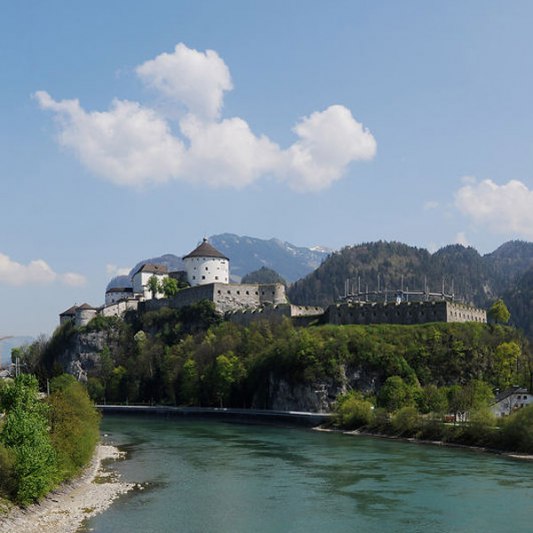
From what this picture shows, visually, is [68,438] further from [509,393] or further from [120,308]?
[120,308]

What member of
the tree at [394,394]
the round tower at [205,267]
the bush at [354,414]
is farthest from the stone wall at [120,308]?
the bush at [354,414]

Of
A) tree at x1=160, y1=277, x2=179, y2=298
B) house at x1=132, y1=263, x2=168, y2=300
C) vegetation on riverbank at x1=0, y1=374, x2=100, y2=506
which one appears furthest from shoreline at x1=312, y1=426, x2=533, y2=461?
house at x1=132, y1=263, x2=168, y2=300

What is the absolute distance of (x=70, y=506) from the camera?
34688 millimetres

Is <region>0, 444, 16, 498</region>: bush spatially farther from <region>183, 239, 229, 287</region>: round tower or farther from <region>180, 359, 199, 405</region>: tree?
<region>183, 239, 229, 287</region>: round tower

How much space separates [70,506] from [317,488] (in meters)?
12.6

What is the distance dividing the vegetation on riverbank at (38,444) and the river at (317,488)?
3.10m

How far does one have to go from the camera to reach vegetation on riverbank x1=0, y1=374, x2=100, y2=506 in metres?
32.8

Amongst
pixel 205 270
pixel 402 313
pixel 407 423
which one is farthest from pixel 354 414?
pixel 205 270

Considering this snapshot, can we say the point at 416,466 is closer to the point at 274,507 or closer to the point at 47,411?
the point at 274,507

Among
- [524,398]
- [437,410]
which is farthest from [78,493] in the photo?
[524,398]

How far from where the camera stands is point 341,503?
3634cm

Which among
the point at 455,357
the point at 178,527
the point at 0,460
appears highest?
the point at 455,357

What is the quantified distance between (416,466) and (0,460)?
2429 cm

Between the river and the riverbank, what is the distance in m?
0.86
